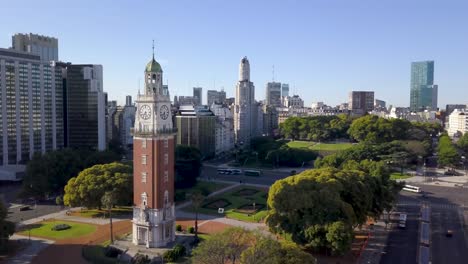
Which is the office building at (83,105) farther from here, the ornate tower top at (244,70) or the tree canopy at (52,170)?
the ornate tower top at (244,70)

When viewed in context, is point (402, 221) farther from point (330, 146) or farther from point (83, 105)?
point (83, 105)

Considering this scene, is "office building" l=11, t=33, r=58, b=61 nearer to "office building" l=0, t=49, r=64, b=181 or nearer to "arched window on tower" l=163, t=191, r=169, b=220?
"office building" l=0, t=49, r=64, b=181

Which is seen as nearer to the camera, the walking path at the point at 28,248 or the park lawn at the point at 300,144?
the walking path at the point at 28,248

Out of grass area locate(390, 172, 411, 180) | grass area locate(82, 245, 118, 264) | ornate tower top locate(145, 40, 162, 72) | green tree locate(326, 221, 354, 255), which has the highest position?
ornate tower top locate(145, 40, 162, 72)

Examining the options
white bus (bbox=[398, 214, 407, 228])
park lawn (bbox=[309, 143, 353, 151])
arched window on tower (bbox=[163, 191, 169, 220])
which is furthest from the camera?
park lawn (bbox=[309, 143, 353, 151])

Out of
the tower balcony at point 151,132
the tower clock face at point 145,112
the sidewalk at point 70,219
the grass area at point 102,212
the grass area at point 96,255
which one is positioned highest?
the tower clock face at point 145,112

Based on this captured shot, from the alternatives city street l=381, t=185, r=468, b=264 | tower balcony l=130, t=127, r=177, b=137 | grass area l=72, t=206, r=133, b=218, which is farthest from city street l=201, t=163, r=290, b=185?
tower balcony l=130, t=127, r=177, b=137

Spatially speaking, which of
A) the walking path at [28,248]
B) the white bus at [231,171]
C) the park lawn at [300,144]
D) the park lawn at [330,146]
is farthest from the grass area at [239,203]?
the park lawn at [300,144]
